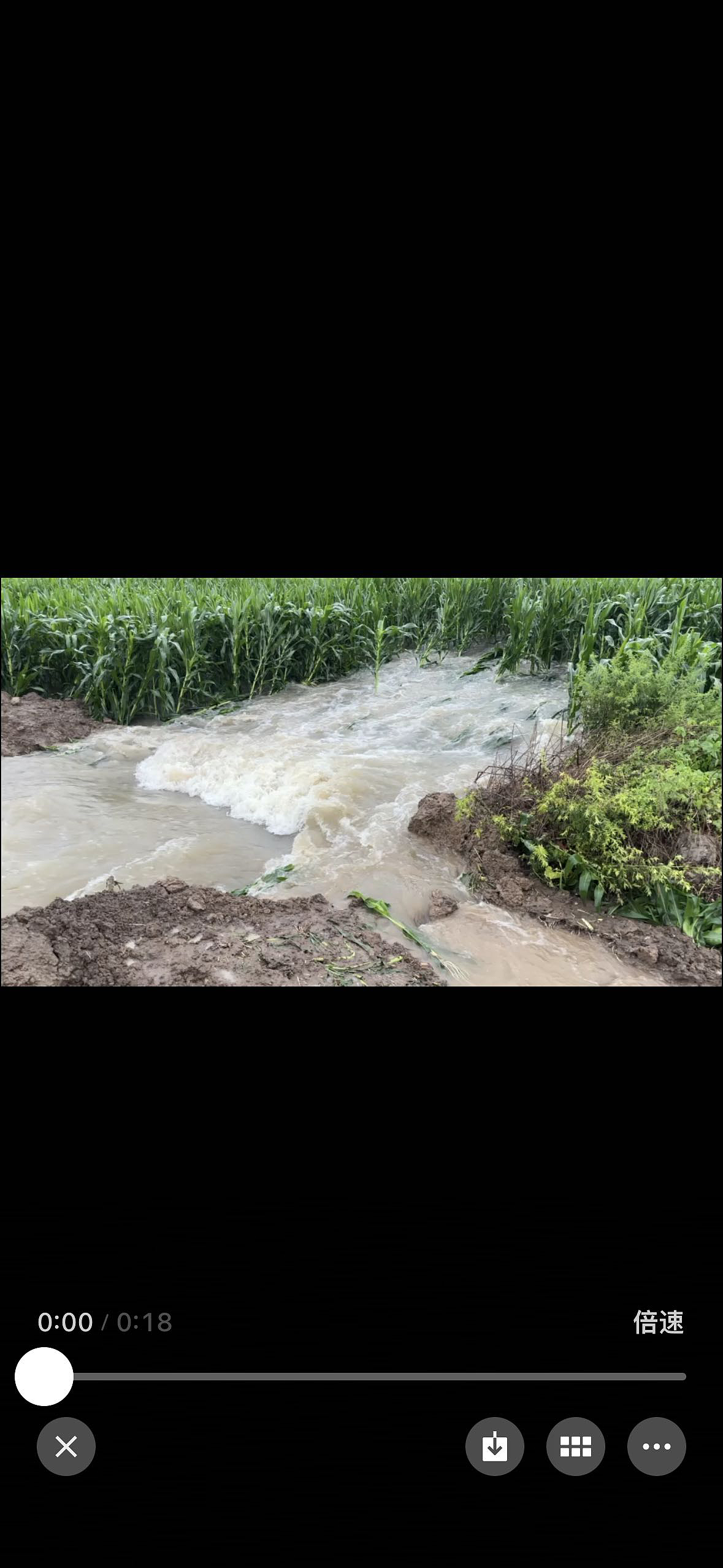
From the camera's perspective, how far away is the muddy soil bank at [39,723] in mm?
1780

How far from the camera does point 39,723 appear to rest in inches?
71.4

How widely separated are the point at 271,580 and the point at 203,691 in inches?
11.7

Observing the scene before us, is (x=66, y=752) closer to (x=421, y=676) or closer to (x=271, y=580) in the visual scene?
(x=271, y=580)

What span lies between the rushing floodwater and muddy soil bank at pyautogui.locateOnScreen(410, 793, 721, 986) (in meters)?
0.03

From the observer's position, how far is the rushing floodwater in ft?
5.85

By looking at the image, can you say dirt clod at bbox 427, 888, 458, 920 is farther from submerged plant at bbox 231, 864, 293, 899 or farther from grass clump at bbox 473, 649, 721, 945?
submerged plant at bbox 231, 864, 293, 899
